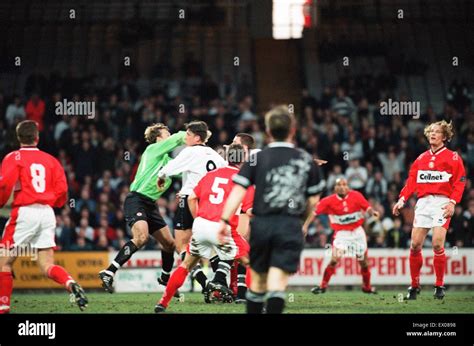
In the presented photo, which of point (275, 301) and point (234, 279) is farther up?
point (275, 301)

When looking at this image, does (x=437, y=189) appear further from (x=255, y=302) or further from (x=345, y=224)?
(x=255, y=302)

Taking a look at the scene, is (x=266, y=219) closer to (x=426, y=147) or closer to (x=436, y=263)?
(x=436, y=263)

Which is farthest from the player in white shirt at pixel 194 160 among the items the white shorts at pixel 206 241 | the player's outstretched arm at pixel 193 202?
the white shorts at pixel 206 241

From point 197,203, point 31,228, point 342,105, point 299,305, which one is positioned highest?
point 342,105

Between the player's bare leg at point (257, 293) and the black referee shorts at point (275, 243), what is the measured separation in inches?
2.4

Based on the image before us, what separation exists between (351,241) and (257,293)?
731 cm

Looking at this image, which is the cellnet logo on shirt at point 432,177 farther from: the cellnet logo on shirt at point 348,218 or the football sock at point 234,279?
the cellnet logo on shirt at point 348,218

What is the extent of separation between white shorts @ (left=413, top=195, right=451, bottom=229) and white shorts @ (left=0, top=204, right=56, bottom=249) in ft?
16.3

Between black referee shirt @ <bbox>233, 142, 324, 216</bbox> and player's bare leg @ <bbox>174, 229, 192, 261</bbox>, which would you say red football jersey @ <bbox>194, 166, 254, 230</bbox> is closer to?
black referee shirt @ <bbox>233, 142, 324, 216</bbox>

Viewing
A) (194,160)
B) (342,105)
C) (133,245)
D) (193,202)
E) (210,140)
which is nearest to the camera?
(193,202)

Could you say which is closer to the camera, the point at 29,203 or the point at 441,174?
the point at 29,203

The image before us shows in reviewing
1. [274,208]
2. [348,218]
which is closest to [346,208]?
[348,218]

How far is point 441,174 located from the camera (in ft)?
38.9
